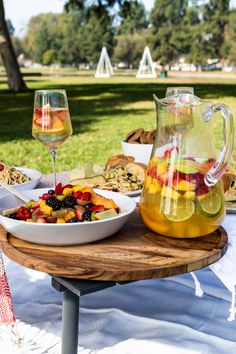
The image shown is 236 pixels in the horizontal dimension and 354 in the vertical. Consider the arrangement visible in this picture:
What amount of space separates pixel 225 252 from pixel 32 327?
79 centimetres

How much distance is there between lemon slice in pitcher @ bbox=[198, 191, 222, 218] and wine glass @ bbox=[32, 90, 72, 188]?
638 mm

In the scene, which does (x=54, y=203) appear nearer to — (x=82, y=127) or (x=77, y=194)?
(x=77, y=194)

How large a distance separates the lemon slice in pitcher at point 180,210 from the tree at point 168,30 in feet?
172

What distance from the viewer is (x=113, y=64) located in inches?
2552

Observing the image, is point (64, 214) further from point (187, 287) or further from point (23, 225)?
point (187, 287)

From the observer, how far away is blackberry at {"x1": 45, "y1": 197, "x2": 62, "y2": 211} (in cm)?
117

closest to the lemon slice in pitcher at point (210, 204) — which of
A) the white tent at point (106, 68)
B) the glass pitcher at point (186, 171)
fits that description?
the glass pitcher at point (186, 171)

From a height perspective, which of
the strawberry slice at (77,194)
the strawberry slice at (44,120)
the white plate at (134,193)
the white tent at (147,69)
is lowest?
the white tent at (147,69)

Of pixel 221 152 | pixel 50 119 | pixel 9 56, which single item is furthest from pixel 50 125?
pixel 9 56

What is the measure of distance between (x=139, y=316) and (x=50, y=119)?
712mm

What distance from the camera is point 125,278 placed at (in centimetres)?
100

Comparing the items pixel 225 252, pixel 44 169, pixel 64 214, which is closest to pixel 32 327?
pixel 64 214

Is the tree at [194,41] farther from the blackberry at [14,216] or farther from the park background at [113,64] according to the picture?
the blackberry at [14,216]

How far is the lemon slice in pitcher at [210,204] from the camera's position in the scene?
3.71 ft
